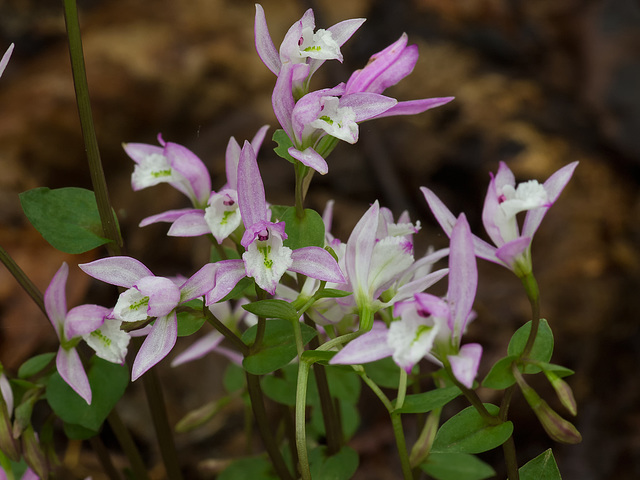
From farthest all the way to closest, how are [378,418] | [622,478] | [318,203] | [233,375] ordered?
[318,203], [378,418], [622,478], [233,375]

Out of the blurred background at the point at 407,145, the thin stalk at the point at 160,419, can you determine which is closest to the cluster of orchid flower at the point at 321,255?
the thin stalk at the point at 160,419

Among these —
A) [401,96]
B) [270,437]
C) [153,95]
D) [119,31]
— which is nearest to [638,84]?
[401,96]

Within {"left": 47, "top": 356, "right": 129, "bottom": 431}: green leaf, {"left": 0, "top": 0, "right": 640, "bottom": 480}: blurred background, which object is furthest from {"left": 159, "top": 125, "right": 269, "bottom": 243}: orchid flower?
{"left": 0, "top": 0, "right": 640, "bottom": 480}: blurred background

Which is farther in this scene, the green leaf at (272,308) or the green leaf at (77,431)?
the green leaf at (77,431)

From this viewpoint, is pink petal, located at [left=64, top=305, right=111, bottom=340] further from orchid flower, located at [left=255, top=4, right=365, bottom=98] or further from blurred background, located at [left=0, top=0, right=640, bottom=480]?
blurred background, located at [left=0, top=0, right=640, bottom=480]

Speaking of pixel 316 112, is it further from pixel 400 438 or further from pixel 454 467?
pixel 454 467

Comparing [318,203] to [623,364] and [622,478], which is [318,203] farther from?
[622,478]

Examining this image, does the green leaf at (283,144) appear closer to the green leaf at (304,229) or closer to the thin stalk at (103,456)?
the green leaf at (304,229)
